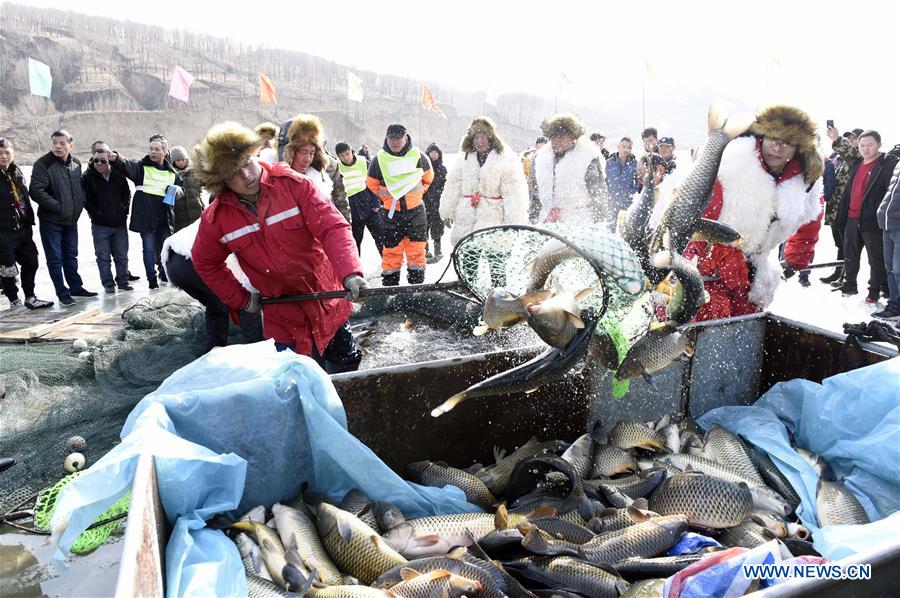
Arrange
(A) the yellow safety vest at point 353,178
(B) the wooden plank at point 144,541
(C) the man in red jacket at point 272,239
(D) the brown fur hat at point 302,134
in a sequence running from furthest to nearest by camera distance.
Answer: (A) the yellow safety vest at point 353,178 < (D) the brown fur hat at point 302,134 < (C) the man in red jacket at point 272,239 < (B) the wooden plank at point 144,541

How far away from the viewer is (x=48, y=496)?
3.33m

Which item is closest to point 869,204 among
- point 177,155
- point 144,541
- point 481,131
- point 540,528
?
point 481,131

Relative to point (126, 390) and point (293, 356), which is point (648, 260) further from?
point (126, 390)

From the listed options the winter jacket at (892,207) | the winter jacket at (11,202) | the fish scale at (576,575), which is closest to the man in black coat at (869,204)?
the winter jacket at (892,207)

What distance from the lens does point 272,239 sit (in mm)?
3713

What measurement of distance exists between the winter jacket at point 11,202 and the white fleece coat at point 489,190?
5.37 meters

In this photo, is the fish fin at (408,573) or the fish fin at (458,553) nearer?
the fish fin at (408,573)

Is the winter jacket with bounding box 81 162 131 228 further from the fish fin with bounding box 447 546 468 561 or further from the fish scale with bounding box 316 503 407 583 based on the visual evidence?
the fish fin with bounding box 447 546 468 561

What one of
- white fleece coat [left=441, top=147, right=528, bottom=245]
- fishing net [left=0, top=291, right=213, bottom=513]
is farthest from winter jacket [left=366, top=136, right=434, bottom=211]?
fishing net [left=0, top=291, right=213, bottom=513]

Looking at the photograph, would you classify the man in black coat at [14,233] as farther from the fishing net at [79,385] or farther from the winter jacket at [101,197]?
the fishing net at [79,385]

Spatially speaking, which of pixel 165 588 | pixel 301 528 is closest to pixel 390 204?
pixel 301 528

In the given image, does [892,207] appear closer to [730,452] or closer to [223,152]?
[730,452]

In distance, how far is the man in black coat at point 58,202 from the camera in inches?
309

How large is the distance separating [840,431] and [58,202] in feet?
29.3
